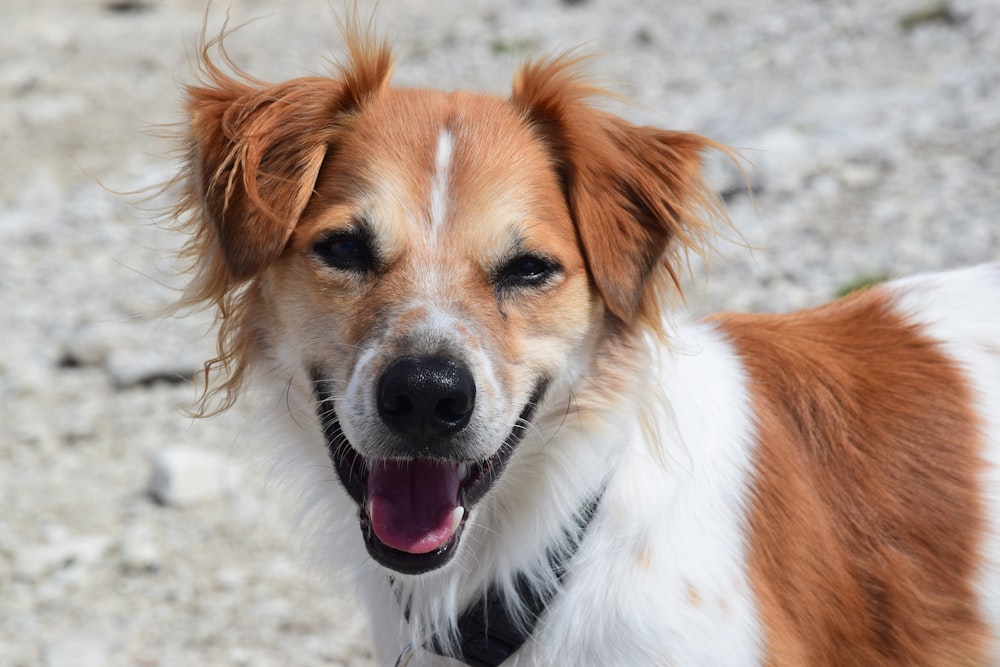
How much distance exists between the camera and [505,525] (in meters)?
3.18

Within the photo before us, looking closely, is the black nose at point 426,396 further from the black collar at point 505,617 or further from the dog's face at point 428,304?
the black collar at point 505,617

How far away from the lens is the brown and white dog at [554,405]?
2.90 m

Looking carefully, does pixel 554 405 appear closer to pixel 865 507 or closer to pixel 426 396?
pixel 426 396

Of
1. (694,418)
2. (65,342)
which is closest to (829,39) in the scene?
(65,342)

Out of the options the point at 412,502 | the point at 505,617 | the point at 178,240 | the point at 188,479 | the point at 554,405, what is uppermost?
the point at 554,405

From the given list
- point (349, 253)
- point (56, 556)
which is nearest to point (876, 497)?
point (349, 253)

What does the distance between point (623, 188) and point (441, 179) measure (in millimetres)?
536

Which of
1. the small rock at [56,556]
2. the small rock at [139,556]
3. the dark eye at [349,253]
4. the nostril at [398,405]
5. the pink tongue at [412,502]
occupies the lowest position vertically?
the small rock at [56,556]

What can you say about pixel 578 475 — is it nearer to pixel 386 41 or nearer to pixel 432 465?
pixel 432 465

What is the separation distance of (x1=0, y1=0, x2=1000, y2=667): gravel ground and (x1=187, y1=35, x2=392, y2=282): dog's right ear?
465mm

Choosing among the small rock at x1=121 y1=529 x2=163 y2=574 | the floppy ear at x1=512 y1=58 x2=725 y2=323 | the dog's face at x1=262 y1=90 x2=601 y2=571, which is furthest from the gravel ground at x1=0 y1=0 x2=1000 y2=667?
the dog's face at x1=262 y1=90 x2=601 y2=571

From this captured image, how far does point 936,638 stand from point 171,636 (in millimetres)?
2824

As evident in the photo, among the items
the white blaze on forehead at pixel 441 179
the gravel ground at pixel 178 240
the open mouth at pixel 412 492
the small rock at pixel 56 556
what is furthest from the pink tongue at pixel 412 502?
the small rock at pixel 56 556

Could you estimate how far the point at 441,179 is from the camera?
306 centimetres
